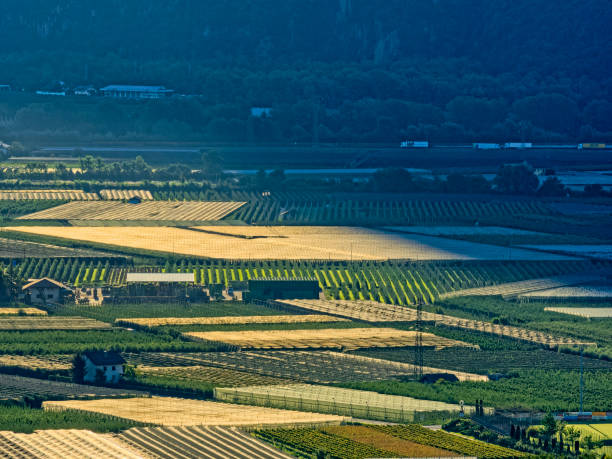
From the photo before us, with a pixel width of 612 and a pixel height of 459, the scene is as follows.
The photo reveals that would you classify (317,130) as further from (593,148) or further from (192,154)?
(593,148)

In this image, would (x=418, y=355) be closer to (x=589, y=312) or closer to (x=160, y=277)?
(x=589, y=312)

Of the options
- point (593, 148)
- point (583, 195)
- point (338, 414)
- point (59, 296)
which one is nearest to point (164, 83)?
point (593, 148)

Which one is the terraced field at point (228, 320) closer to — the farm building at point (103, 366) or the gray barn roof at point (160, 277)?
the gray barn roof at point (160, 277)

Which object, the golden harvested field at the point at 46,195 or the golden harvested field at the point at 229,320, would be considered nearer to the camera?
the golden harvested field at the point at 229,320

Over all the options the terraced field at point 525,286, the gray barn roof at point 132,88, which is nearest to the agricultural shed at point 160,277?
the terraced field at point 525,286

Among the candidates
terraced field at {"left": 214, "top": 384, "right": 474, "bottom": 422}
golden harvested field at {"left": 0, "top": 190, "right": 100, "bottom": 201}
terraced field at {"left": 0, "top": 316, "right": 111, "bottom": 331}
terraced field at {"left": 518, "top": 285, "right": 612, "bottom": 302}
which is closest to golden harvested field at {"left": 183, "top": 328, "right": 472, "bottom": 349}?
terraced field at {"left": 0, "top": 316, "right": 111, "bottom": 331}

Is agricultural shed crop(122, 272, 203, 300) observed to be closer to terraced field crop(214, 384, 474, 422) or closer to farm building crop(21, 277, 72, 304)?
farm building crop(21, 277, 72, 304)

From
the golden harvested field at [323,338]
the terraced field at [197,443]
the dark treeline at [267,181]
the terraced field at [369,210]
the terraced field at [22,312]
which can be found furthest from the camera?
the dark treeline at [267,181]
